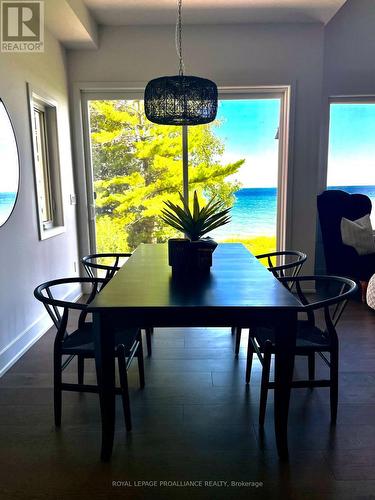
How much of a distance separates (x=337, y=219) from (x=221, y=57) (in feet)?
7.02

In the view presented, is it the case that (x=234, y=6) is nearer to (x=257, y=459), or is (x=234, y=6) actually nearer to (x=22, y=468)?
(x=257, y=459)

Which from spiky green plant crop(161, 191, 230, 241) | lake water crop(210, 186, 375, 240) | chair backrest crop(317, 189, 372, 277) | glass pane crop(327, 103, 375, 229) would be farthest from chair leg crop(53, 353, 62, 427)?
glass pane crop(327, 103, 375, 229)

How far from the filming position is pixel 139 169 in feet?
13.3

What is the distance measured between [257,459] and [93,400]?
3.23ft

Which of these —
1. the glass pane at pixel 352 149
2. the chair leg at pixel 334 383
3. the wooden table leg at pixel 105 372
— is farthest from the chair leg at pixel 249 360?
the glass pane at pixel 352 149

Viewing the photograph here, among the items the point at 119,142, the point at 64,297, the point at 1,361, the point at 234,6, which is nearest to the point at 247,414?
the point at 1,361

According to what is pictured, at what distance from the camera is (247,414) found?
1907 mm

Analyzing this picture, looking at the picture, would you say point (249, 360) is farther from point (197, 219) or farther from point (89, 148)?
point (89, 148)

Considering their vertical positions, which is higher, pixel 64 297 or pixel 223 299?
pixel 223 299

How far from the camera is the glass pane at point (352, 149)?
4.27 m

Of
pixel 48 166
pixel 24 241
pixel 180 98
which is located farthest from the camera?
pixel 48 166

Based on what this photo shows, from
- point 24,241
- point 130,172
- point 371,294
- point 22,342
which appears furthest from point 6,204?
point 371,294

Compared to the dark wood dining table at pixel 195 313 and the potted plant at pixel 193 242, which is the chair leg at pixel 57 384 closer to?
the dark wood dining table at pixel 195 313

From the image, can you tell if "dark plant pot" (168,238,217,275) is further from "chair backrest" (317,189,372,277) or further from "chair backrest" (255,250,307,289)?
"chair backrest" (317,189,372,277)
